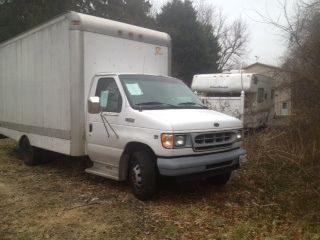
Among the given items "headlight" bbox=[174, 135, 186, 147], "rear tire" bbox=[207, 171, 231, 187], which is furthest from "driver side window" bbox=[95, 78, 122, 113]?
"rear tire" bbox=[207, 171, 231, 187]

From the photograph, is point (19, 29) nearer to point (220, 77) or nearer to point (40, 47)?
point (220, 77)

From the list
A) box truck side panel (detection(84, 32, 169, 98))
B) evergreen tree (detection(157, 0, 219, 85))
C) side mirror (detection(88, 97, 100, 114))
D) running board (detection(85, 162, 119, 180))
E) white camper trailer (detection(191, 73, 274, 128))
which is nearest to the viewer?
side mirror (detection(88, 97, 100, 114))

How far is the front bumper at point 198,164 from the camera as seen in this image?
6.36m

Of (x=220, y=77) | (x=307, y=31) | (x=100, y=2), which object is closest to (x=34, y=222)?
(x=307, y=31)

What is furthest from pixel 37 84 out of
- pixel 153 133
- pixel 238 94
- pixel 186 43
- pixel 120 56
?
pixel 186 43

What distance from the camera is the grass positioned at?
5711 mm

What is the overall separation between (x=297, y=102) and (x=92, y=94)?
458 cm

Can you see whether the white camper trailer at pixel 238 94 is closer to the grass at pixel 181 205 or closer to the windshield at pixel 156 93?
the grass at pixel 181 205

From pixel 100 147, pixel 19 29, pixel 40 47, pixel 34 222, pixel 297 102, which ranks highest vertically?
pixel 19 29

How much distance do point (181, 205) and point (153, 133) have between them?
1218mm

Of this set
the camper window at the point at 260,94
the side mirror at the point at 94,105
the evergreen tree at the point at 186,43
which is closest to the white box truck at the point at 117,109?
the side mirror at the point at 94,105

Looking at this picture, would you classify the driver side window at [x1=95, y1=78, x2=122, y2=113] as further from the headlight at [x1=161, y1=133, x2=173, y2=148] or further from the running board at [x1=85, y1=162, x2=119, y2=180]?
the headlight at [x1=161, y1=133, x2=173, y2=148]

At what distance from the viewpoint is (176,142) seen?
6.40 metres

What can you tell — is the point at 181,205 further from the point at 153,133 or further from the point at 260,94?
the point at 260,94
